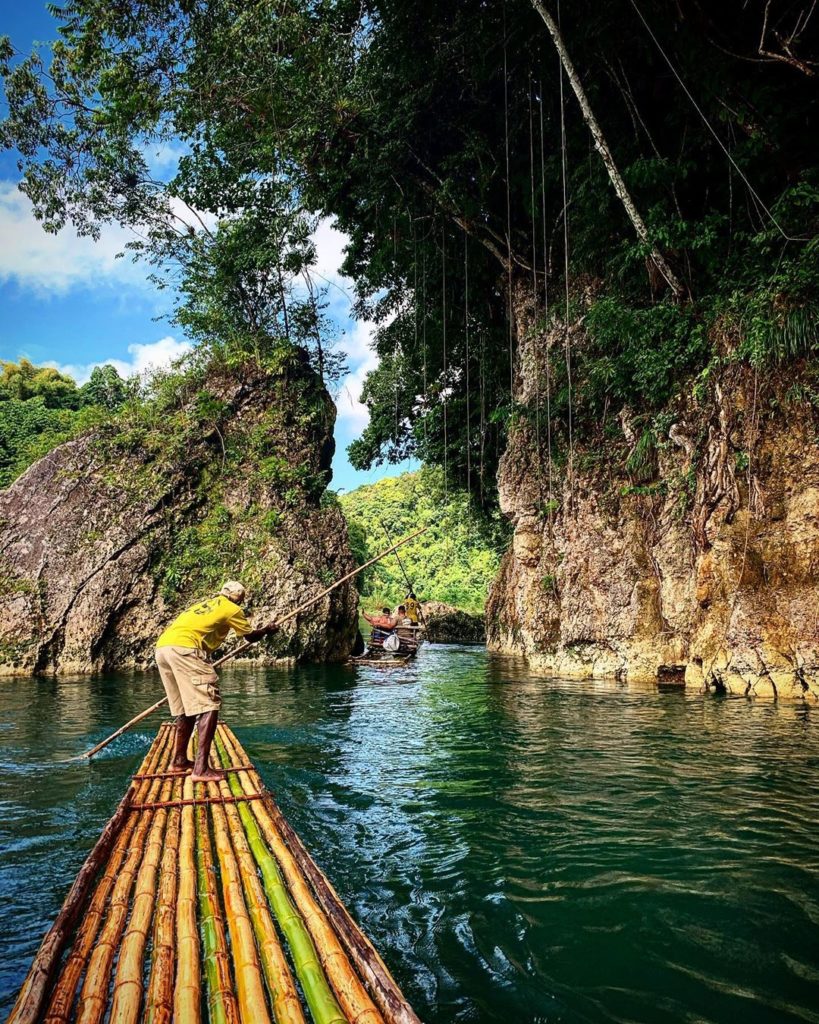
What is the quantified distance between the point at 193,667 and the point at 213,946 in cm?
294

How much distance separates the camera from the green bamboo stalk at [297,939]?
2084mm

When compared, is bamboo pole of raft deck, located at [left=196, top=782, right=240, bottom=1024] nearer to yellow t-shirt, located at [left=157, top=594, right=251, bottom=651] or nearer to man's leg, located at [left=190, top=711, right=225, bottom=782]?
man's leg, located at [left=190, top=711, right=225, bottom=782]

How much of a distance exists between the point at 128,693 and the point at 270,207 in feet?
47.9

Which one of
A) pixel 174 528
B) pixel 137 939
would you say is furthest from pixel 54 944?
pixel 174 528

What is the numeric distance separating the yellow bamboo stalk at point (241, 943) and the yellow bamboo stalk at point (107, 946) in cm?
41

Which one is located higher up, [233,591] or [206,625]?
[233,591]

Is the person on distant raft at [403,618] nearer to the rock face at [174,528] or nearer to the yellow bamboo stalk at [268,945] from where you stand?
the rock face at [174,528]

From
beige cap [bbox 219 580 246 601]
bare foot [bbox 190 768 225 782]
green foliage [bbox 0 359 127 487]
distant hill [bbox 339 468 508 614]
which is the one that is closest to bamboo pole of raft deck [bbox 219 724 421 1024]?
bare foot [bbox 190 768 225 782]

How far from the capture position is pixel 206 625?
17.9 feet

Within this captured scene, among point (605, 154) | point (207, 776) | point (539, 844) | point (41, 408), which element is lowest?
point (539, 844)

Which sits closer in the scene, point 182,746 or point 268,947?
point 268,947

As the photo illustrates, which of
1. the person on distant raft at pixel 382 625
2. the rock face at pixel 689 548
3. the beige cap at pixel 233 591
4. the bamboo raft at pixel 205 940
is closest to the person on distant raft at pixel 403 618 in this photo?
the person on distant raft at pixel 382 625

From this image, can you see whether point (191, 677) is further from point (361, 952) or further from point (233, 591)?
point (361, 952)

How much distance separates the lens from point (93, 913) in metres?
2.73
